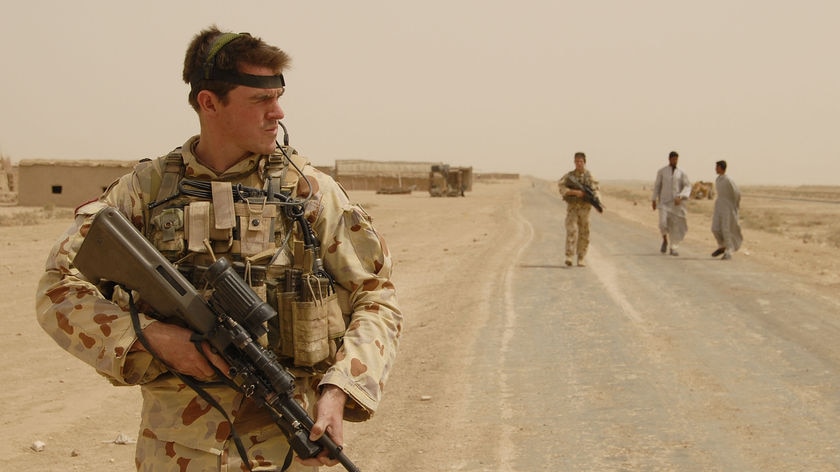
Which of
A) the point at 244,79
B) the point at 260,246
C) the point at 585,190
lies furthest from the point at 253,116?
the point at 585,190

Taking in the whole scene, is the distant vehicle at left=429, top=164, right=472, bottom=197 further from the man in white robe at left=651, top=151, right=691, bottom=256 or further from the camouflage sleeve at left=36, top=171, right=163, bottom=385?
the camouflage sleeve at left=36, top=171, right=163, bottom=385

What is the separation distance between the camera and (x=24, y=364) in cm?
722

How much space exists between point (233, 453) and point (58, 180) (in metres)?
30.3

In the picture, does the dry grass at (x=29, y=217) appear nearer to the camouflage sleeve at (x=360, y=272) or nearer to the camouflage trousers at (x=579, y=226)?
the camouflage trousers at (x=579, y=226)

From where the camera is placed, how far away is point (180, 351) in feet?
7.40

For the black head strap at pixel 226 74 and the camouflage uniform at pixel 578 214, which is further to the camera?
the camouflage uniform at pixel 578 214

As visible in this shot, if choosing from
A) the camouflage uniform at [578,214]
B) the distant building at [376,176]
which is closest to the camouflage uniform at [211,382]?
the camouflage uniform at [578,214]

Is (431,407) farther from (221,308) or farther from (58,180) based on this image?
(58,180)

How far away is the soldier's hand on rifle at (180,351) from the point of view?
88.6 inches

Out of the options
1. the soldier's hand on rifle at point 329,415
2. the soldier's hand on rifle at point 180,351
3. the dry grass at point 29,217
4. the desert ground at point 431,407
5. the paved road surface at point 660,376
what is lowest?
the dry grass at point 29,217

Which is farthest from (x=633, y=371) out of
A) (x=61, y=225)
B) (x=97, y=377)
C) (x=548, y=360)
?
(x=61, y=225)

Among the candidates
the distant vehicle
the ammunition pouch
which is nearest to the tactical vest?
the ammunition pouch

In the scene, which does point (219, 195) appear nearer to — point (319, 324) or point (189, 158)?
point (189, 158)

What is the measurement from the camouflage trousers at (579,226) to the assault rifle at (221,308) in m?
11.6
